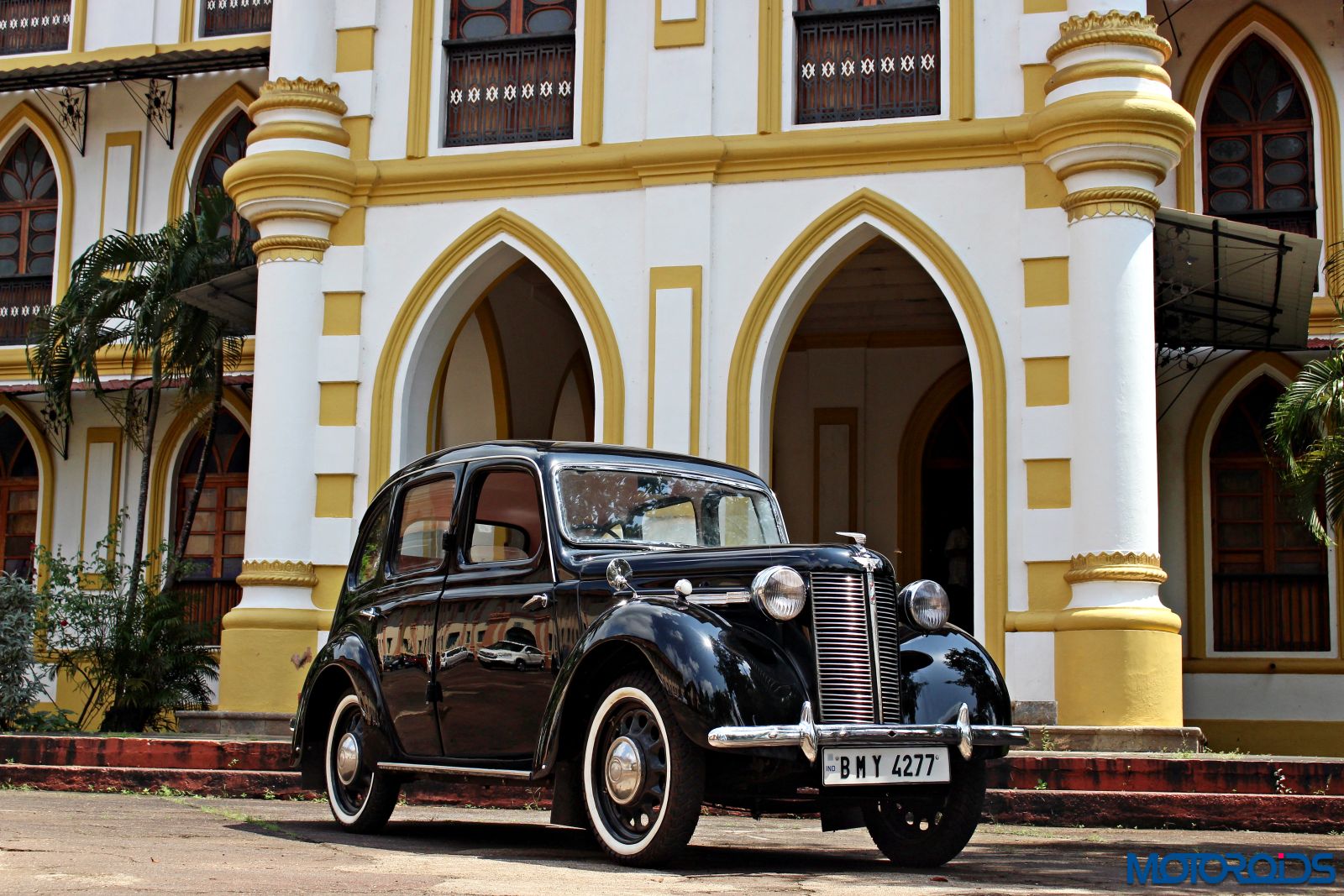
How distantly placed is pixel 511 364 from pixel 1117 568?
7424mm

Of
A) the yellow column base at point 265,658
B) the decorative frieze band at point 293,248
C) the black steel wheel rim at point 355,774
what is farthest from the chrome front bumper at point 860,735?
the decorative frieze band at point 293,248

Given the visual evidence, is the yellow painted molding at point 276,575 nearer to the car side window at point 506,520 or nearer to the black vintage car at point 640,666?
the black vintage car at point 640,666

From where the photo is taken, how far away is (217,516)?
59.7ft

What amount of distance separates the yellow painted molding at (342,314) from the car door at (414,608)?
21.4ft

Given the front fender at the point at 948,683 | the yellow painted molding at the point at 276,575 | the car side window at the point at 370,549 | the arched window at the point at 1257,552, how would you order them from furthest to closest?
the arched window at the point at 1257,552 < the yellow painted molding at the point at 276,575 < the car side window at the point at 370,549 < the front fender at the point at 948,683

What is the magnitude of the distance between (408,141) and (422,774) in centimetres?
831

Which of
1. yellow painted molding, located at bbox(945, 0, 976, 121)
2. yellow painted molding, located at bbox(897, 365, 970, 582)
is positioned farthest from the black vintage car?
yellow painted molding, located at bbox(897, 365, 970, 582)

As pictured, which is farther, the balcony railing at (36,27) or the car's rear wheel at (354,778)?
the balcony railing at (36,27)

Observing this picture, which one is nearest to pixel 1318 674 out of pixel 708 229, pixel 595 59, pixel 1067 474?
pixel 1067 474

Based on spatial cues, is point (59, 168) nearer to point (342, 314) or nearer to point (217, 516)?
point (217, 516)

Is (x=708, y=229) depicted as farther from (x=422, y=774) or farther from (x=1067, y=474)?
(x=422, y=774)

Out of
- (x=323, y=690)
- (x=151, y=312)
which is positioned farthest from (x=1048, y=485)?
(x=151, y=312)

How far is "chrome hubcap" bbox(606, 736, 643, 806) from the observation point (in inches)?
238

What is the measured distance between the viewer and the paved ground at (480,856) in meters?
5.42
